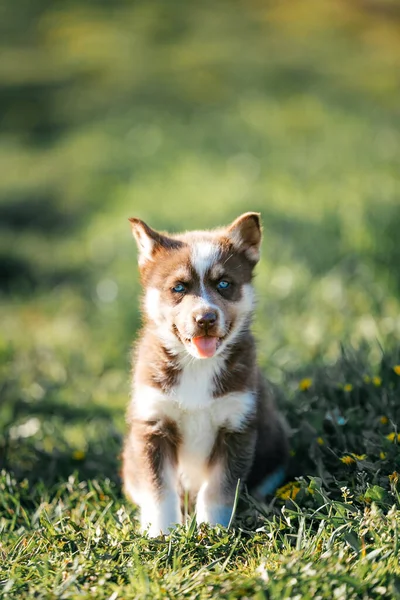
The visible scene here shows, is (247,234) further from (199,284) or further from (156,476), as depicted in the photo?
(156,476)

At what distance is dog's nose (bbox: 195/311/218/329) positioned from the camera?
3547 mm

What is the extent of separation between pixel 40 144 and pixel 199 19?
8.73 metres

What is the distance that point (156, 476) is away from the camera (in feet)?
12.5

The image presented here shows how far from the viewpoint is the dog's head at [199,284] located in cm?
362

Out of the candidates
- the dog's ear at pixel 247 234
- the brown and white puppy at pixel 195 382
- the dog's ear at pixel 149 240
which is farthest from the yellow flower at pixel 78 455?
the dog's ear at pixel 247 234

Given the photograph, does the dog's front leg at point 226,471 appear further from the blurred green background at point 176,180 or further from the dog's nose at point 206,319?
the blurred green background at point 176,180

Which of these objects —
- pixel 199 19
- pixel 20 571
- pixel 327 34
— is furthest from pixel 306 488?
pixel 199 19

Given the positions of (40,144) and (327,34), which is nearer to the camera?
(40,144)

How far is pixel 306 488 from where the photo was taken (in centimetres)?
375

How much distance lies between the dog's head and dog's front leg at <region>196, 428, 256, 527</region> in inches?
16.7

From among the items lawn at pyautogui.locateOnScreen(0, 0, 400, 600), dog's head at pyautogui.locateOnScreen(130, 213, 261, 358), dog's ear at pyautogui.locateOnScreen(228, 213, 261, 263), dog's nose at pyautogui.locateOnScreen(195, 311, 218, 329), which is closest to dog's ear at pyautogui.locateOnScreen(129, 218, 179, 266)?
dog's head at pyautogui.locateOnScreen(130, 213, 261, 358)

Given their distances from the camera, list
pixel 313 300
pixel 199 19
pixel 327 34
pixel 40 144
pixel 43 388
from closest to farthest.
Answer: pixel 43 388 < pixel 313 300 < pixel 40 144 < pixel 327 34 < pixel 199 19

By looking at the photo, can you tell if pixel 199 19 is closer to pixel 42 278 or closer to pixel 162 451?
pixel 42 278

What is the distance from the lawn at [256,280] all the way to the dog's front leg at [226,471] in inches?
5.2
